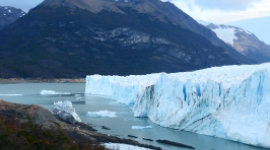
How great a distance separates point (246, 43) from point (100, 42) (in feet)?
267

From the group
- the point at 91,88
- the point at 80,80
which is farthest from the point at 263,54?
the point at 91,88

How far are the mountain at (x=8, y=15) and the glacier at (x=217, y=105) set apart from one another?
441 ft

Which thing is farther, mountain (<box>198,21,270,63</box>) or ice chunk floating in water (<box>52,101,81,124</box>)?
mountain (<box>198,21,270,63</box>)

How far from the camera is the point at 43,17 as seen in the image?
9294 cm

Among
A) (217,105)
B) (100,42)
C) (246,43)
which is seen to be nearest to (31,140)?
(217,105)

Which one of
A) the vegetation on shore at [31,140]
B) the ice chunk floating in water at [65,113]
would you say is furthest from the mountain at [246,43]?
the vegetation on shore at [31,140]

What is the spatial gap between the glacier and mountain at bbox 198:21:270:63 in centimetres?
12759

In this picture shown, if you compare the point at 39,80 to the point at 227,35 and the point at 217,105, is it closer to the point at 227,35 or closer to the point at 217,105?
the point at 217,105

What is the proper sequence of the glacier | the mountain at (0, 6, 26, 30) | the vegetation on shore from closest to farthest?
the vegetation on shore → the glacier → the mountain at (0, 6, 26, 30)

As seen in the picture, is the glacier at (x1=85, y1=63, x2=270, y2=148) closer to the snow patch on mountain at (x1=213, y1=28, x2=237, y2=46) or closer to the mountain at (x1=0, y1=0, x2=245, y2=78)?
the mountain at (x1=0, y1=0, x2=245, y2=78)

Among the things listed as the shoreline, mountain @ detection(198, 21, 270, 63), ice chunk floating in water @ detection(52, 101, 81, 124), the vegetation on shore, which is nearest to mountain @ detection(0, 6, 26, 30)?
mountain @ detection(198, 21, 270, 63)

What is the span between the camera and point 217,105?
15.9 metres

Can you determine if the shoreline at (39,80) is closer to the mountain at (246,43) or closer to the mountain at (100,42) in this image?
the mountain at (100,42)

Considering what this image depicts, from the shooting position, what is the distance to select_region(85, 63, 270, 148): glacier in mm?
14367
